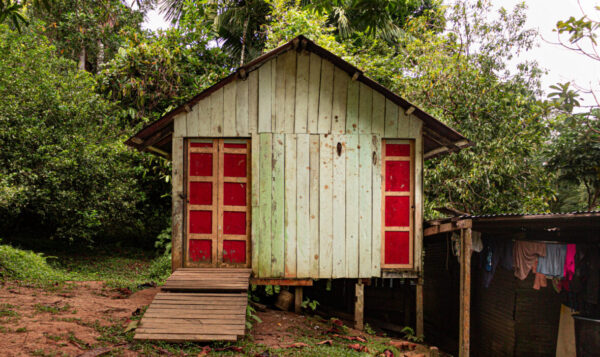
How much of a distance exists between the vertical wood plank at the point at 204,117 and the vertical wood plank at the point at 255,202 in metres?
0.83

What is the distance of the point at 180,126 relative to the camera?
24.3 ft

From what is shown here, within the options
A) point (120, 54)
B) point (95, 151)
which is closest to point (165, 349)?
point (95, 151)

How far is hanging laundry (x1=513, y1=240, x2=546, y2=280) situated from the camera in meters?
7.95

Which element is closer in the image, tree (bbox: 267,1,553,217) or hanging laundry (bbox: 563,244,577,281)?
hanging laundry (bbox: 563,244,577,281)

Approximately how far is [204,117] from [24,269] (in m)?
5.35

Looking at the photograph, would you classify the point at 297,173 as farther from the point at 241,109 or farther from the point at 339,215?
the point at 241,109

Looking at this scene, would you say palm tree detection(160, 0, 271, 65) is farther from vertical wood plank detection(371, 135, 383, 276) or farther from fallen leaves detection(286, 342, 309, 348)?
fallen leaves detection(286, 342, 309, 348)

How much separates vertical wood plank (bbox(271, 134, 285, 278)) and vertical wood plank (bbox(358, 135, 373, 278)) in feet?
4.59

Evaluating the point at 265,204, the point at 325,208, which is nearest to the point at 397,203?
A: the point at 325,208

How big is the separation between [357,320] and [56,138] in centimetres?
992

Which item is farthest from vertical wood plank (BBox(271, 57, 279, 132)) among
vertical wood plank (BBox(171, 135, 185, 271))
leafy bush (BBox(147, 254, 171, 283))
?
leafy bush (BBox(147, 254, 171, 283))

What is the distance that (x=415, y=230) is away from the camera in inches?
297

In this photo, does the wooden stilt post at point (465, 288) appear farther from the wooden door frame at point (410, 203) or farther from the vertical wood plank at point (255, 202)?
the vertical wood plank at point (255, 202)

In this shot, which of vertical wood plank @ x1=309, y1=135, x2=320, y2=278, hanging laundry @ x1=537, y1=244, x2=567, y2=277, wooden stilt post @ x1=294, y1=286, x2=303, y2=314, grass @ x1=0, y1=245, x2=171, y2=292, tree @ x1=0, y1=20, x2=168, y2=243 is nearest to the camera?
vertical wood plank @ x1=309, y1=135, x2=320, y2=278
